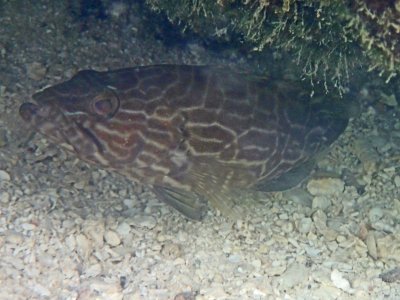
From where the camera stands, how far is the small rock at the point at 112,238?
454 cm

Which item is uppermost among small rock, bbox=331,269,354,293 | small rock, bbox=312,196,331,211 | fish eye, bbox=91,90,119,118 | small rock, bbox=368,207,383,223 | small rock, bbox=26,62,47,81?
fish eye, bbox=91,90,119,118

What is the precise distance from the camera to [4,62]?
5.91m

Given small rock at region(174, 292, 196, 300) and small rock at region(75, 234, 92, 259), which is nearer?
small rock at region(174, 292, 196, 300)

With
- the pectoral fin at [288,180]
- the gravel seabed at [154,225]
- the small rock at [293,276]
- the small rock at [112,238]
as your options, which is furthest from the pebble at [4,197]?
the small rock at [293,276]

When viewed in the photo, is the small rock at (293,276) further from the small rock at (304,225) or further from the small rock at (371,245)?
the small rock at (371,245)

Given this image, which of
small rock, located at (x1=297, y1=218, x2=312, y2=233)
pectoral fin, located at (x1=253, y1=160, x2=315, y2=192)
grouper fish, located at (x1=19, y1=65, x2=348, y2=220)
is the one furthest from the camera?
pectoral fin, located at (x1=253, y1=160, x2=315, y2=192)

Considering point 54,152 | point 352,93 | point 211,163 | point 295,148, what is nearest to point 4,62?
point 54,152

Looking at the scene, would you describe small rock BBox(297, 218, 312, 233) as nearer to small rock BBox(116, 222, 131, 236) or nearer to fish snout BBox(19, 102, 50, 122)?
small rock BBox(116, 222, 131, 236)

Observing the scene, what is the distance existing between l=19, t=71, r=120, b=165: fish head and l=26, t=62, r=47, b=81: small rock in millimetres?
1529

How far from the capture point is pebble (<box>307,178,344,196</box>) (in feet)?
18.2

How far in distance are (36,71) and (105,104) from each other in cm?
187

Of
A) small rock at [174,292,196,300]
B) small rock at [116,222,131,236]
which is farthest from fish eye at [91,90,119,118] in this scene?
small rock at [174,292,196,300]

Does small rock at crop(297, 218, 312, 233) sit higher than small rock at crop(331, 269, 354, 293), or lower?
lower

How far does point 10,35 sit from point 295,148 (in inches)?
134
